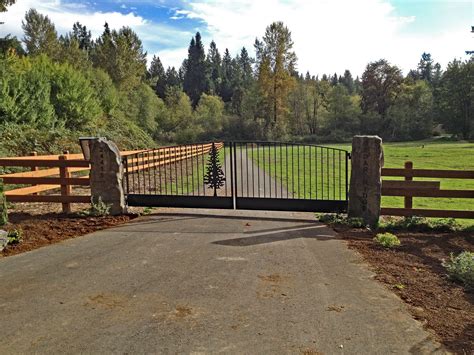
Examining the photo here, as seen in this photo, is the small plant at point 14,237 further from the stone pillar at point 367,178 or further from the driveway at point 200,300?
the stone pillar at point 367,178

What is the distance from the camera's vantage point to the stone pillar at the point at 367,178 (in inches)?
287

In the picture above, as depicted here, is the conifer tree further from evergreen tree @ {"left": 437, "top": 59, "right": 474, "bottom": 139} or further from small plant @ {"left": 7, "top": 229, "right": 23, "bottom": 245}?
small plant @ {"left": 7, "top": 229, "right": 23, "bottom": 245}

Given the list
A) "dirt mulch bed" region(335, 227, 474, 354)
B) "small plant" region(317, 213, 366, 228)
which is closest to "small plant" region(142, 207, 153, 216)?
"small plant" region(317, 213, 366, 228)

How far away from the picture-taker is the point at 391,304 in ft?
13.0

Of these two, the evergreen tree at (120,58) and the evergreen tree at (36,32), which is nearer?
the evergreen tree at (120,58)

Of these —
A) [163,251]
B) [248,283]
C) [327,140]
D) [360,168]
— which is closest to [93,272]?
[163,251]

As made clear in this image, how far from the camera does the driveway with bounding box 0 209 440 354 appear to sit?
3.18 metres

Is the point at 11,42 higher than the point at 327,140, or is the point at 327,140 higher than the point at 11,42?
the point at 11,42

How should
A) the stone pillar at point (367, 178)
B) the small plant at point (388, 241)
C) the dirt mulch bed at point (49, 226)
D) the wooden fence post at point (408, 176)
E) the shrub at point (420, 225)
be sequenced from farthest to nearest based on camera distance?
the wooden fence post at point (408, 176), the stone pillar at point (367, 178), the shrub at point (420, 225), the dirt mulch bed at point (49, 226), the small plant at point (388, 241)

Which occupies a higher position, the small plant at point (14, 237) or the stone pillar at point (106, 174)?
the stone pillar at point (106, 174)

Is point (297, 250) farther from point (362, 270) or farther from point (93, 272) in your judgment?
point (93, 272)

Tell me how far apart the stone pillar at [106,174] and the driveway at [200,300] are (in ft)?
6.19

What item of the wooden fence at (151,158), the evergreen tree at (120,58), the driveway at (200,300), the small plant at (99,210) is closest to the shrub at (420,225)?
the driveway at (200,300)

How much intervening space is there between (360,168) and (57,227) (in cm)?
577
